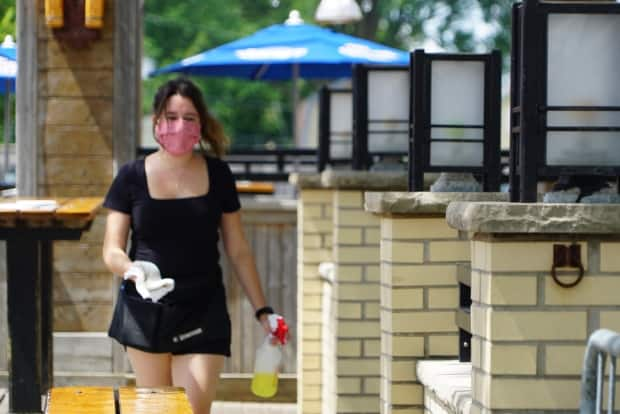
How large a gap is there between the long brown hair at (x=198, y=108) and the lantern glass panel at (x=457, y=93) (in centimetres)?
86

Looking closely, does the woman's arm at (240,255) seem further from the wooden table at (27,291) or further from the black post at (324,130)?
the black post at (324,130)

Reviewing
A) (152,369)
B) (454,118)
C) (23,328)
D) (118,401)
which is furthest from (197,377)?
(23,328)

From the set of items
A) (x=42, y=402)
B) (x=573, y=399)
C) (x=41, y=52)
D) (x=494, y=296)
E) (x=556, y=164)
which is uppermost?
(x=41, y=52)

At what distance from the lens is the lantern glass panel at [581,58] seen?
14.6 feet

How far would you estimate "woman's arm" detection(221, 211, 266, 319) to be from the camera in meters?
6.06

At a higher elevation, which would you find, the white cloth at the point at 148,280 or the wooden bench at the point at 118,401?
the white cloth at the point at 148,280

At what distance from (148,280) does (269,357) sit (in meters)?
0.53

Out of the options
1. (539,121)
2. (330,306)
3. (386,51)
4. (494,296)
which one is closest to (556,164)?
(539,121)

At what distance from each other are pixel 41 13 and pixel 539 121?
676 centimetres

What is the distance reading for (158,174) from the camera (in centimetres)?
595

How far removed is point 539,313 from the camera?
4.31 meters

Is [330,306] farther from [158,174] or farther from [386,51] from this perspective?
[386,51]

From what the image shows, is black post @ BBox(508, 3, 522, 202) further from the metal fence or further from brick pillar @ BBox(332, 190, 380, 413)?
brick pillar @ BBox(332, 190, 380, 413)

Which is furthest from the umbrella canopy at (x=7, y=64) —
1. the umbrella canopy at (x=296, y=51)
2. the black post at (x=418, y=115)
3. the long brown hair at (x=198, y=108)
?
the umbrella canopy at (x=296, y=51)
